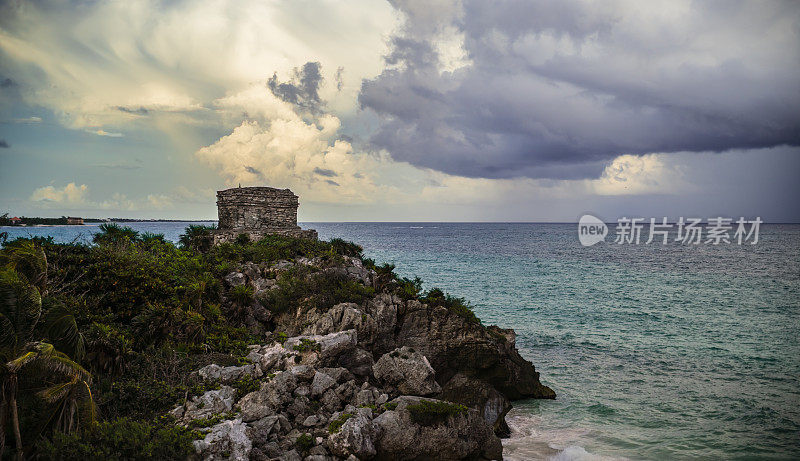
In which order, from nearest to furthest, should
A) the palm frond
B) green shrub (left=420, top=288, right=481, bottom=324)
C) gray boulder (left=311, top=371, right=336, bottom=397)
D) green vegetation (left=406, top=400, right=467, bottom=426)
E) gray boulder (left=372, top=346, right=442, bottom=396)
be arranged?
1. the palm frond
2. green vegetation (left=406, top=400, right=467, bottom=426)
3. gray boulder (left=311, top=371, right=336, bottom=397)
4. gray boulder (left=372, top=346, right=442, bottom=396)
5. green shrub (left=420, top=288, right=481, bottom=324)

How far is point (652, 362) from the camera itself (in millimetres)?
21750

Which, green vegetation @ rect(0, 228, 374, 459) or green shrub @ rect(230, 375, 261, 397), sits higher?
green vegetation @ rect(0, 228, 374, 459)

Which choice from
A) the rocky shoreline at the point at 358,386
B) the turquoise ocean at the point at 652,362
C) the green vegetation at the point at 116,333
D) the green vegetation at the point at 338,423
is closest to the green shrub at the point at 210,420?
the rocky shoreline at the point at 358,386

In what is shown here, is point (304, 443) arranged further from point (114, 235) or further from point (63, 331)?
point (114, 235)

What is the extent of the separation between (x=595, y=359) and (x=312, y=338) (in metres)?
16.3

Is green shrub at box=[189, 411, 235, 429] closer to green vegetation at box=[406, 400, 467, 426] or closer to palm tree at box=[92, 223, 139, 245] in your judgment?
green vegetation at box=[406, 400, 467, 426]

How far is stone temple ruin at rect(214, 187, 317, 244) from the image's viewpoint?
26297 millimetres

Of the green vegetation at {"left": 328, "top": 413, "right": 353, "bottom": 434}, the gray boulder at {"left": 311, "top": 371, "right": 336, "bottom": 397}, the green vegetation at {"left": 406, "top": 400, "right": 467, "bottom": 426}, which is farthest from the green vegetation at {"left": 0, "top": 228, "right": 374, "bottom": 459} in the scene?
the green vegetation at {"left": 406, "top": 400, "right": 467, "bottom": 426}

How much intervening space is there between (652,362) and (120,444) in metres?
23.7

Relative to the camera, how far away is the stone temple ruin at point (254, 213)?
86.3ft

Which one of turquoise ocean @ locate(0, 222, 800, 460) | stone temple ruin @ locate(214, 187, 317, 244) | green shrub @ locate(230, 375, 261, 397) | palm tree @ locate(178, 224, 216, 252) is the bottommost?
turquoise ocean @ locate(0, 222, 800, 460)

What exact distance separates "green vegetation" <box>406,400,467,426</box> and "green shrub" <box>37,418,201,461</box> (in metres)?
5.49

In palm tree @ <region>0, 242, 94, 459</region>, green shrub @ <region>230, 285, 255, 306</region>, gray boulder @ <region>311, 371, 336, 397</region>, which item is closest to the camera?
palm tree @ <region>0, 242, 94, 459</region>

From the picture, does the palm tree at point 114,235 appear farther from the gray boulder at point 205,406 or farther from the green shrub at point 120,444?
the green shrub at point 120,444
